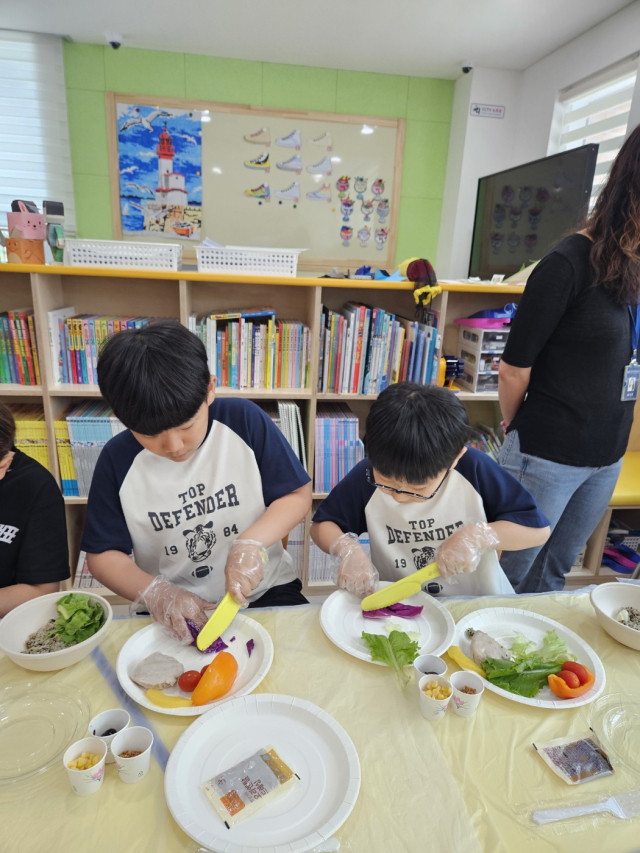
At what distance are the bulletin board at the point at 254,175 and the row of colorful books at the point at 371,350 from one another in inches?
56.2

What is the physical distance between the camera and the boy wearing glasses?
1026 mm

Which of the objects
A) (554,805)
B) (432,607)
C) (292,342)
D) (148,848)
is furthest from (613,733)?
(292,342)

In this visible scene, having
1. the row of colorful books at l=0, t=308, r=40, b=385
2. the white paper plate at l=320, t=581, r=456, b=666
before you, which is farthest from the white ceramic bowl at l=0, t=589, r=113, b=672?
the row of colorful books at l=0, t=308, r=40, b=385

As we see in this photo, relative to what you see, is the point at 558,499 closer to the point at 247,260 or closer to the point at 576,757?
the point at 576,757

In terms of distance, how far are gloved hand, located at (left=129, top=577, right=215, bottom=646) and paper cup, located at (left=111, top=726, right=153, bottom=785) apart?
0.24m

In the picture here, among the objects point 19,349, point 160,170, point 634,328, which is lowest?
point 19,349

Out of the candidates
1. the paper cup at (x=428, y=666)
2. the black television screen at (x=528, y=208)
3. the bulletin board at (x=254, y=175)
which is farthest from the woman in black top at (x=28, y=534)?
the bulletin board at (x=254, y=175)

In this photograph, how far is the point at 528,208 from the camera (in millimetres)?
2637

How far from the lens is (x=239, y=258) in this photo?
204cm

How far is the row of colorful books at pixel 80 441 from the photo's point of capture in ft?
6.89

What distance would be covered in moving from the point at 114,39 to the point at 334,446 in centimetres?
276

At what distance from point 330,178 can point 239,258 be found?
71.6 inches

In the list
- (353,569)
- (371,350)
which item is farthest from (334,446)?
(353,569)

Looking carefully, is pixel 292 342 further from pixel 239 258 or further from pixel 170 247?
pixel 170 247
